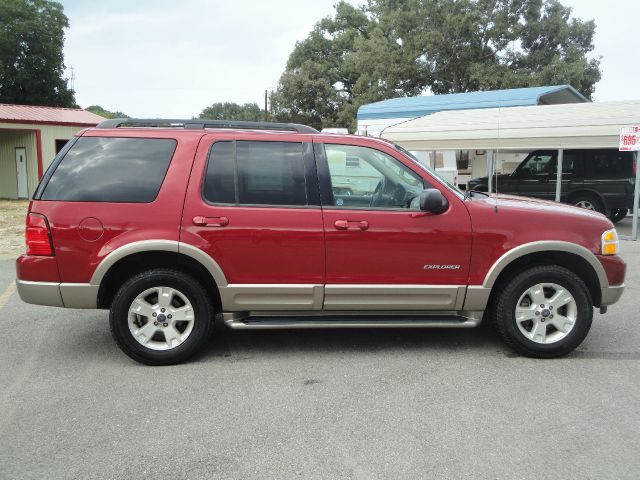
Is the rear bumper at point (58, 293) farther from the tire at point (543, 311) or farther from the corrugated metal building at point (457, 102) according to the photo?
the corrugated metal building at point (457, 102)

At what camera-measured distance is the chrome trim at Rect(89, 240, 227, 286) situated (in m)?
4.38

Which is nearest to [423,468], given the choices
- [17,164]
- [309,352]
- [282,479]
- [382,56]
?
[282,479]

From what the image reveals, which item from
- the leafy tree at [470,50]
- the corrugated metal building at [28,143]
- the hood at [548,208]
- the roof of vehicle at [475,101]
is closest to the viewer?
the hood at [548,208]

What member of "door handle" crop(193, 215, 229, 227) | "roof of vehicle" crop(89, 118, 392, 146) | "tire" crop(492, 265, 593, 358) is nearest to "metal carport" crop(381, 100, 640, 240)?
"tire" crop(492, 265, 593, 358)

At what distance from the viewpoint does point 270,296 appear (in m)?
4.58

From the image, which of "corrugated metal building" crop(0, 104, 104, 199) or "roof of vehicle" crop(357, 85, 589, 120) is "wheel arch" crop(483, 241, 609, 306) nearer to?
"roof of vehicle" crop(357, 85, 589, 120)

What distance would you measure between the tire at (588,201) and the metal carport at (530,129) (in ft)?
1.88

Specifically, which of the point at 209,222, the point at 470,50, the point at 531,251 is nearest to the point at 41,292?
the point at 209,222

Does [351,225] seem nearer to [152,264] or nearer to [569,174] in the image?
[152,264]

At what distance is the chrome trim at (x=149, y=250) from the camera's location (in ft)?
14.4

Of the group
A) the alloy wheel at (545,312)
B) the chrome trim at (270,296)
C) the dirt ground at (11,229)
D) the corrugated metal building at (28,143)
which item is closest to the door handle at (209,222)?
the chrome trim at (270,296)

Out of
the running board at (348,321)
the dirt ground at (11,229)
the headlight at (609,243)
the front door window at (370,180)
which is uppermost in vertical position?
the front door window at (370,180)

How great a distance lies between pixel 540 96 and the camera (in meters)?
17.6

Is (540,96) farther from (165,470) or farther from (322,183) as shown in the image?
(165,470)
